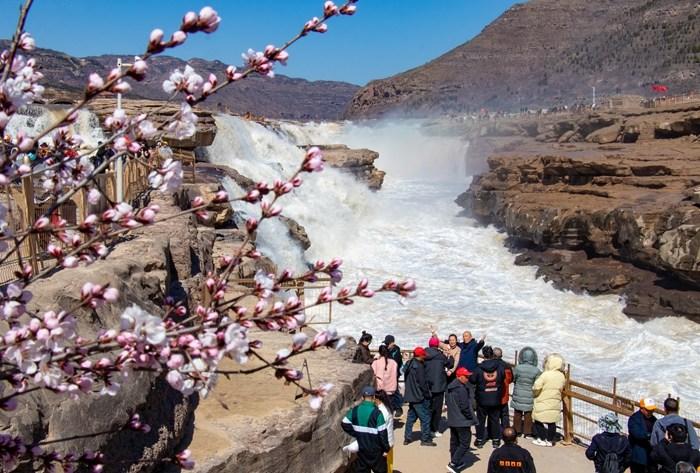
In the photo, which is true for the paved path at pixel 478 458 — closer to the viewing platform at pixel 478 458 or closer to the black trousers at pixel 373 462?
the viewing platform at pixel 478 458

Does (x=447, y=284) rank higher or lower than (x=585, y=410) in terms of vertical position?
lower

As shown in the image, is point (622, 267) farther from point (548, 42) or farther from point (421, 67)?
point (548, 42)

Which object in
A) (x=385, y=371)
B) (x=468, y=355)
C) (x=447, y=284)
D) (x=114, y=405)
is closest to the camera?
(x=114, y=405)

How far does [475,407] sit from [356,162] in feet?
86.9

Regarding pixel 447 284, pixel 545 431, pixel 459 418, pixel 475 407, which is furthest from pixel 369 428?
pixel 447 284

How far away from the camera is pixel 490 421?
745 centimetres

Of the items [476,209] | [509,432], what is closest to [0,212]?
[509,432]

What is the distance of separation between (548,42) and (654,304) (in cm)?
10744

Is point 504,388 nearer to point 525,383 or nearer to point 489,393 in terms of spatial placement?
point 489,393

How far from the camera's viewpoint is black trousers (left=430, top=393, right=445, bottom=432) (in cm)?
756

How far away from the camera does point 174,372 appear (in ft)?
8.03

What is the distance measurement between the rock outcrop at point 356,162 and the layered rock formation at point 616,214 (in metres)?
6.30

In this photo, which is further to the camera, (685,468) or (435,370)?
(435,370)

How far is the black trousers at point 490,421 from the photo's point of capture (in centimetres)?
741
